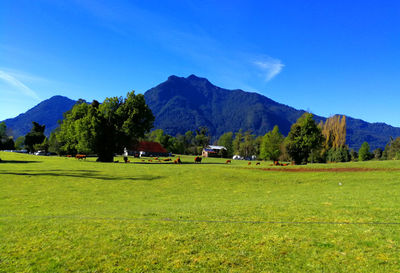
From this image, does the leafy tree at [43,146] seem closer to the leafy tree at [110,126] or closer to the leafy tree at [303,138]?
the leafy tree at [110,126]

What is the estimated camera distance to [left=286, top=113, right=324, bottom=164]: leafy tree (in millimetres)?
57594

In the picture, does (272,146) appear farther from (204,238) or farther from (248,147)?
(204,238)

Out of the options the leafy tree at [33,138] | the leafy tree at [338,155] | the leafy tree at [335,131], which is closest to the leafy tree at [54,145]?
the leafy tree at [33,138]

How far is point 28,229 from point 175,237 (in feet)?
16.9

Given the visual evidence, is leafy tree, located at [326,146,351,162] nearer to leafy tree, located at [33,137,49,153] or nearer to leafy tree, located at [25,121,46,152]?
leafy tree, located at [33,137,49,153]

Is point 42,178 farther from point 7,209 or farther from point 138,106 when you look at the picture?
point 138,106

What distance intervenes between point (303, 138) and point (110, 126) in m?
42.4

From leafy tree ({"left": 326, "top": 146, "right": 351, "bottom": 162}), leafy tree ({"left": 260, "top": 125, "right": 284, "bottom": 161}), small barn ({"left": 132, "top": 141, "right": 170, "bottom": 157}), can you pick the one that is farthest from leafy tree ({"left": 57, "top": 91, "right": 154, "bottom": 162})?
leafy tree ({"left": 326, "top": 146, "right": 351, "bottom": 162})

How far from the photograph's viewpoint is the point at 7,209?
12352 mm

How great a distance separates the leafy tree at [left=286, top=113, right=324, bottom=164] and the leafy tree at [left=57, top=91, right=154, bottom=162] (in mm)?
32706

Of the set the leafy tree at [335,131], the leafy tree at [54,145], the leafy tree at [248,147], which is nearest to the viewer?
the leafy tree at [54,145]

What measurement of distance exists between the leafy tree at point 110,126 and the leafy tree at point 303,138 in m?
32.7

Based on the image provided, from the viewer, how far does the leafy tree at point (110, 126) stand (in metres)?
52.7

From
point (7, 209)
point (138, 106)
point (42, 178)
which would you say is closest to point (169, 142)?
point (138, 106)
